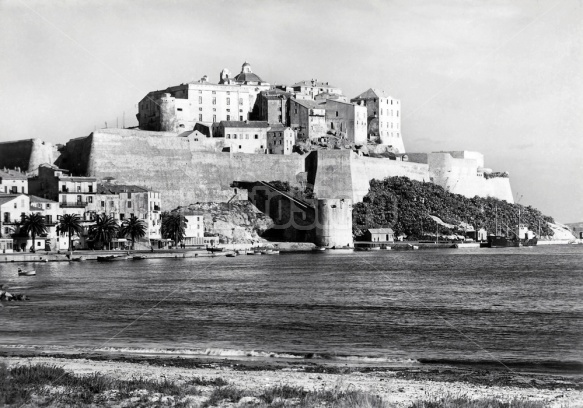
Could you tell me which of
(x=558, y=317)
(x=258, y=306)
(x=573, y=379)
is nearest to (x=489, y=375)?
(x=573, y=379)

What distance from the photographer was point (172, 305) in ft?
104

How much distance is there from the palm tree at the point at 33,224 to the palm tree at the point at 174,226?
1133cm

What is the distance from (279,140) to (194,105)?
8917 millimetres

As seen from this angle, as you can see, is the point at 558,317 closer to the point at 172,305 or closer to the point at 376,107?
the point at 172,305

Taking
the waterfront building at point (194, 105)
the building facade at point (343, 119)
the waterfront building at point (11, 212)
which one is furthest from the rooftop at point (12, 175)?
the building facade at point (343, 119)

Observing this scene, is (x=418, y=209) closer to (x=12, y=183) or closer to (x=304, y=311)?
(x=12, y=183)

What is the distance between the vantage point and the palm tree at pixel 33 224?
2293 inches

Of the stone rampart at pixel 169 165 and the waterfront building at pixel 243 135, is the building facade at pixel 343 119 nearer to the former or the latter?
the waterfront building at pixel 243 135

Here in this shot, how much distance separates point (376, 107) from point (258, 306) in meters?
64.7

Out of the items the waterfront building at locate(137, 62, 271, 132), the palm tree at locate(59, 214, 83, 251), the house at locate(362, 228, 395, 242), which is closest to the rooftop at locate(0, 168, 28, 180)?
the palm tree at locate(59, 214, 83, 251)

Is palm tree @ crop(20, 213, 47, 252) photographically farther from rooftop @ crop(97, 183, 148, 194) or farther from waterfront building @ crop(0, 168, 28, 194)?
rooftop @ crop(97, 183, 148, 194)

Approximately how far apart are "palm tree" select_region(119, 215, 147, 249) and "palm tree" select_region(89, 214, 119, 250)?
613mm

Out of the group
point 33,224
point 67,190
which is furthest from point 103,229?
point 33,224

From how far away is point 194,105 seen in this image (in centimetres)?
8088
